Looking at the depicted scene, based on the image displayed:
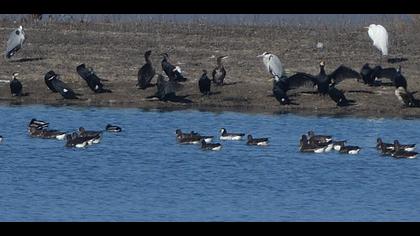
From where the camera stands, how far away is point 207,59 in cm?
2656

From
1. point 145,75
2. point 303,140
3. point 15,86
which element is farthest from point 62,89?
point 303,140

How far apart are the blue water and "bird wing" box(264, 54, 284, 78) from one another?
1.48 m

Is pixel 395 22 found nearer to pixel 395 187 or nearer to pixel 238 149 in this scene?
pixel 238 149

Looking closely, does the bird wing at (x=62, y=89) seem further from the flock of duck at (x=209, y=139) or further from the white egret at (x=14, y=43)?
the flock of duck at (x=209, y=139)

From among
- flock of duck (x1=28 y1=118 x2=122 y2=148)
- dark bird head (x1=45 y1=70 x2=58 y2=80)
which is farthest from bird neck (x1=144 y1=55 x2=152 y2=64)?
flock of duck (x1=28 y1=118 x2=122 y2=148)

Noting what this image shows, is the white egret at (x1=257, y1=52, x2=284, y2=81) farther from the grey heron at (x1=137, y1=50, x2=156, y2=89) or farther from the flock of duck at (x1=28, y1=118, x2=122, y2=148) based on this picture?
the flock of duck at (x1=28, y1=118, x2=122, y2=148)

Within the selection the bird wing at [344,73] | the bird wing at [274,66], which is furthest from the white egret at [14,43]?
the bird wing at [344,73]

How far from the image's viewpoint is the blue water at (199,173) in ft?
49.4

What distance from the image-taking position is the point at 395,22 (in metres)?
31.9

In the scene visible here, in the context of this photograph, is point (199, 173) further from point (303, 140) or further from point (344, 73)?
point (344, 73)

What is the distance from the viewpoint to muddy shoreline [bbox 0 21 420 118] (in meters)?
23.6

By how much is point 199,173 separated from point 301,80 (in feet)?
19.3
